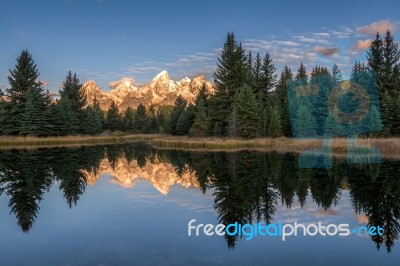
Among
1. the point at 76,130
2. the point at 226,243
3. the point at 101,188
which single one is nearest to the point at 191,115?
the point at 76,130

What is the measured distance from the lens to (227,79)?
57.0 m

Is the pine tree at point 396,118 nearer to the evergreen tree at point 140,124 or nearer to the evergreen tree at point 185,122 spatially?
the evergreen tree at point 185,122

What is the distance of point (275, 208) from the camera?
11562 mm

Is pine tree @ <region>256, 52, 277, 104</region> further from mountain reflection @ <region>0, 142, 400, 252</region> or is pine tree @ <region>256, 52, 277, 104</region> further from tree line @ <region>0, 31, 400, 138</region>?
mountain reflection @ <region>0, 142, 400, 252</region>

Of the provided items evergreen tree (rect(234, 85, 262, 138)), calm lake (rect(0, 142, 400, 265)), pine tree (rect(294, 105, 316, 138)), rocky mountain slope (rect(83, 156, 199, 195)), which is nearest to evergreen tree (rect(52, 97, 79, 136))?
evergreen tree (rect(234, 85, 262, 138))

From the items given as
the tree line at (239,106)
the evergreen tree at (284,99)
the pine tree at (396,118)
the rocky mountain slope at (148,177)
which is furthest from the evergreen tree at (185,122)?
the rocky mountain slope at (148,177)

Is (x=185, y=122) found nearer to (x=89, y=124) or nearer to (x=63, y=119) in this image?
(x=89, y=124)

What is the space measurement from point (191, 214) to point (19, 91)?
5334 centimetres

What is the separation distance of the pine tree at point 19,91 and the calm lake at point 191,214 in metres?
37.5

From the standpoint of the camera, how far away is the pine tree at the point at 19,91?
53031mm

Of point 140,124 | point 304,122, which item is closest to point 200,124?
point 304,122

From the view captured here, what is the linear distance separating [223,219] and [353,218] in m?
3.83

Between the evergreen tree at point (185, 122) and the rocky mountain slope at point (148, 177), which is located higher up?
the evergreen tree at point (185, 122)

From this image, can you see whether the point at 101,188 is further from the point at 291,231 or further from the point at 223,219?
the point at 291,231
